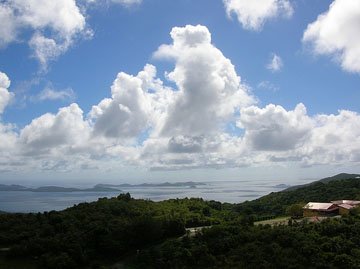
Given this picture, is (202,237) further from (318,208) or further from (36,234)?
(318,208)

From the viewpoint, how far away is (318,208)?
5138 centimetres

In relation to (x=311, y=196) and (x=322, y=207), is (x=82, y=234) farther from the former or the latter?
(x=311, y=196)

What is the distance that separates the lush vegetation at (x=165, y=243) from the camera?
109ft

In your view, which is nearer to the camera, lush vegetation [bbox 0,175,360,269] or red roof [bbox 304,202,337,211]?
lush vegetation [bbox 0,175,360,269]

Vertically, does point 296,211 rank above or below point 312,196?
below

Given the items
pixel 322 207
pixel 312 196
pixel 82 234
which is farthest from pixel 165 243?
pixel 312 196

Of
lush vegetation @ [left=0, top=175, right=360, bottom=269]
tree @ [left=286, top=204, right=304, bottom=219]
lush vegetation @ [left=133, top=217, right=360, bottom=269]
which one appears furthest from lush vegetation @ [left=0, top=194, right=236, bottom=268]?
tree @ [left=286, top=204, right=304, bottom=219]

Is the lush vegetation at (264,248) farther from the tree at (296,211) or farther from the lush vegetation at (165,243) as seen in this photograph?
the tree at (296,211)

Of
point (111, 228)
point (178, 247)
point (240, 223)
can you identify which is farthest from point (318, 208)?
point (111, 228)

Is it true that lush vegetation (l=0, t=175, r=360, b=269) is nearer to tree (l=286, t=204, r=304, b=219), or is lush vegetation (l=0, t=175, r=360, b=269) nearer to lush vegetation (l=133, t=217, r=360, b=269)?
lush vegetation (l=133, t=217, r=360, b=269)

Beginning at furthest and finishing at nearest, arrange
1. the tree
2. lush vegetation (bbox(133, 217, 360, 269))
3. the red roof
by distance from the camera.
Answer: the tree
the red roof
lush vegetation (bbox(133, 217, 360, 269))

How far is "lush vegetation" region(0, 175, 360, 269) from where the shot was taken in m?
33.2

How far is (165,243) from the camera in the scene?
37906 mm

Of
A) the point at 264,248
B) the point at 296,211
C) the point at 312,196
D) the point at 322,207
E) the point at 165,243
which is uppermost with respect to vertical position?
the point at 312,196
